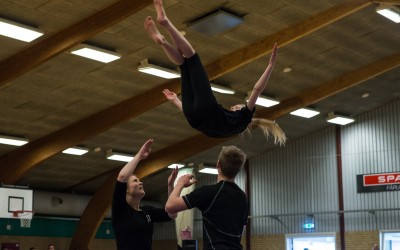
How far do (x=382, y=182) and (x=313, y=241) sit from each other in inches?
171

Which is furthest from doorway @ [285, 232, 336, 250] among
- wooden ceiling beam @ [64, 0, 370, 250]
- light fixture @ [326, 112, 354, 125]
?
light fixture @ [326, 112, 354, 125]

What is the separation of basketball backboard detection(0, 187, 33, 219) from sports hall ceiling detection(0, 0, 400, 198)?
3.42 feet

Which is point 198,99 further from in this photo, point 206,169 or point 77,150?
point 206,169

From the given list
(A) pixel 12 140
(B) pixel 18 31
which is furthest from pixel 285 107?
(B) pixel 18 31

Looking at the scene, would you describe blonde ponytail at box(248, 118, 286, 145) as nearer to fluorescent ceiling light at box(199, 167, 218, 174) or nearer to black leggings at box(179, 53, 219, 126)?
black leggings at box(179, 53, 219, 126)

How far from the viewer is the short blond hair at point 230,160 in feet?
18.8

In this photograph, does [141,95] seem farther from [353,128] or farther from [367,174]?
[353,128]

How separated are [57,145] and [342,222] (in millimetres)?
12193

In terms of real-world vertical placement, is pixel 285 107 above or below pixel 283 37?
below

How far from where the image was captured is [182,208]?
562 cm

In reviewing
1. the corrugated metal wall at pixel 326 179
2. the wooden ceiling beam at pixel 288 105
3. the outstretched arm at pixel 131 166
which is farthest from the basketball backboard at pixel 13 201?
the outstretched arm at pixel 131 166

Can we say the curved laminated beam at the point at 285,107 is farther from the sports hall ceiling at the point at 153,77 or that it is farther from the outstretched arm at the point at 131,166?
the outstretched arm at the point at 131,166

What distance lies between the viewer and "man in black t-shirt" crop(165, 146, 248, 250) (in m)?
5.64

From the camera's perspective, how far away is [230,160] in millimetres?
5766
